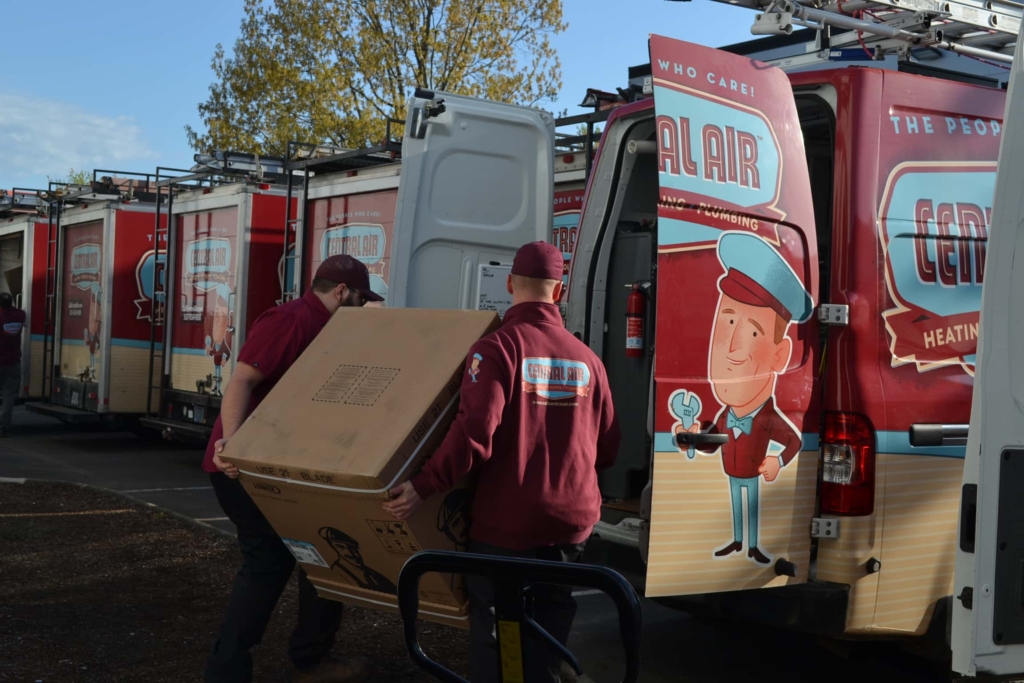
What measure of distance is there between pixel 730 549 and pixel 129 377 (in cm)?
1070

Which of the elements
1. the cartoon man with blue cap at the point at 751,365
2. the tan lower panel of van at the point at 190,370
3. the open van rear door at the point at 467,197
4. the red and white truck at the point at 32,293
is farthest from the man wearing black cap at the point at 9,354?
the cartoon man with blue cap at the point at 751,365

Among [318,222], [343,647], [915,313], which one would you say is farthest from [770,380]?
[318,222]

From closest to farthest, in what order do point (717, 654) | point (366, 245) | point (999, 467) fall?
point (999, 467), point (717, 654), point (366, 245)

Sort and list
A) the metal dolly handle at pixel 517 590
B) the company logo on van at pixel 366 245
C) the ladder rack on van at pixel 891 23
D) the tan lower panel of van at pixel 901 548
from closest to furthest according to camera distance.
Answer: the metal dolly handle at pixel 517 590, the tan lower panel of van at pixel 901 548, the ladder rack on van at pixel 891 23, the company logo on van at pixel 366 245

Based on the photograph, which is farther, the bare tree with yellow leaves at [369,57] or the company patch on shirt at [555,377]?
the bare tree with yellow leaves at [369,57]

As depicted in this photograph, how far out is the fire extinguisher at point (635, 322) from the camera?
484cm

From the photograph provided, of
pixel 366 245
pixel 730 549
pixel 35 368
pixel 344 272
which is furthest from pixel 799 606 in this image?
pixel 35 368

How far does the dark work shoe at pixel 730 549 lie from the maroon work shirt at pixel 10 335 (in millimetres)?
12830

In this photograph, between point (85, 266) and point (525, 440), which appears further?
point (85, 266)

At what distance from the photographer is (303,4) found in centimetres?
2017

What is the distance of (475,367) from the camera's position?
11.6 ft

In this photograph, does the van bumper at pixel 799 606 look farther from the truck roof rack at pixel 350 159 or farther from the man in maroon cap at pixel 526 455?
the truck roof rack at pixel 350 159

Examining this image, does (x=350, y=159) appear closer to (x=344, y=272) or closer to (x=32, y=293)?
(x=344, y=272)

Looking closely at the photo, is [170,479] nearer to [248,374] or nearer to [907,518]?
[248,374]
